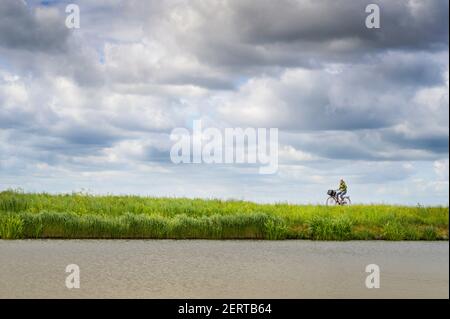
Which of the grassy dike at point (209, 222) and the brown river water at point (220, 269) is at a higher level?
the grassy dike at point (209, 222)

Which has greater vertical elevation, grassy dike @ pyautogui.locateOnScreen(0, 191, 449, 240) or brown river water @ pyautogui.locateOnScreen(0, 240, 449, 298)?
grassy dike @ pyautogui.locateOnScreen(0, 191, 449, 240)

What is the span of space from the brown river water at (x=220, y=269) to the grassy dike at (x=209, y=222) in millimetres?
1453

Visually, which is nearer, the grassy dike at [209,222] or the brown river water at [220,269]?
the brown river water at [220,269]

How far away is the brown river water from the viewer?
13539 millimetres

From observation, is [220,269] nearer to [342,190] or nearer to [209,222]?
[209,222]

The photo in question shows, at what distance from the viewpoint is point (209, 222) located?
86.4 ft

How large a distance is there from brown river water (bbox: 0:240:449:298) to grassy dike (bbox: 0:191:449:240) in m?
1.45

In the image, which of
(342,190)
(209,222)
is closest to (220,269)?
(209,222)

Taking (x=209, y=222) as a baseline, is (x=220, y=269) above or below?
below

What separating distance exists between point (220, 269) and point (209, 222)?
31.2 ft

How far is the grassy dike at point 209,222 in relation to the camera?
84.2 feet

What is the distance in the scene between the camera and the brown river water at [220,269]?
13539 mm

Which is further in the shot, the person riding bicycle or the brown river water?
the person riding bicycle

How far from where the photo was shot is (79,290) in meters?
13.6
